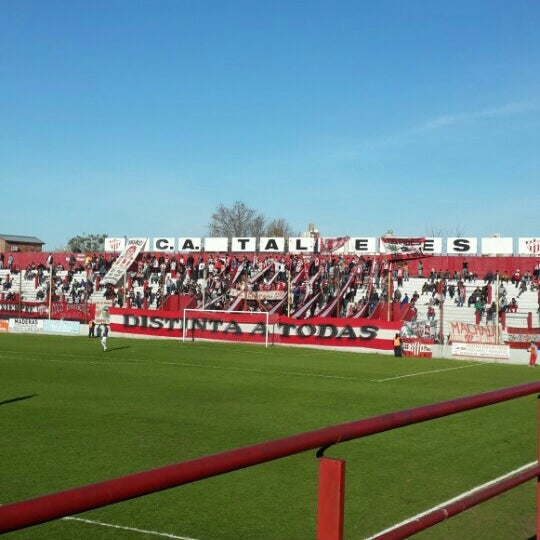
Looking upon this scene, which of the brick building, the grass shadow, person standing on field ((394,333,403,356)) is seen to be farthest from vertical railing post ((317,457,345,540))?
the brick building

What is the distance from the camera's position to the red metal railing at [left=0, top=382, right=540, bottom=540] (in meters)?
2.03

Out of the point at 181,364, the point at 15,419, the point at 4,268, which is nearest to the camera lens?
the point at 15,419

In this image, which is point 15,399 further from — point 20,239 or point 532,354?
point 20,239

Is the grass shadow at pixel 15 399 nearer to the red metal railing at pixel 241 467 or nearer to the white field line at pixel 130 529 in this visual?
the white field line at pixel 130 529

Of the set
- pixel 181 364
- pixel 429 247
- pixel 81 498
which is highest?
pixel 429 247

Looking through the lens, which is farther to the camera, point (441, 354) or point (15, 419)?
point (441, 354)

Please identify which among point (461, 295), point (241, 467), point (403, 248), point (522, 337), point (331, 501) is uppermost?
point (403, 248)

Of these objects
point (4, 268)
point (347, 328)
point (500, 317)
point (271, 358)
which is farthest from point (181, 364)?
point (4, 268)

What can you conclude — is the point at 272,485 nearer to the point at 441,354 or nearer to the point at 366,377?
the point at 366,377

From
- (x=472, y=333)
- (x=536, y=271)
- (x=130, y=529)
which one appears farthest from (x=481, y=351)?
(x=130, y=529)

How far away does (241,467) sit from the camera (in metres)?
2.57

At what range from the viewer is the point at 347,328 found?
36969 millimetres

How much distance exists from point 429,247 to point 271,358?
27753 mm

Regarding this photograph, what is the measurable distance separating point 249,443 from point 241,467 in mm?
10438
